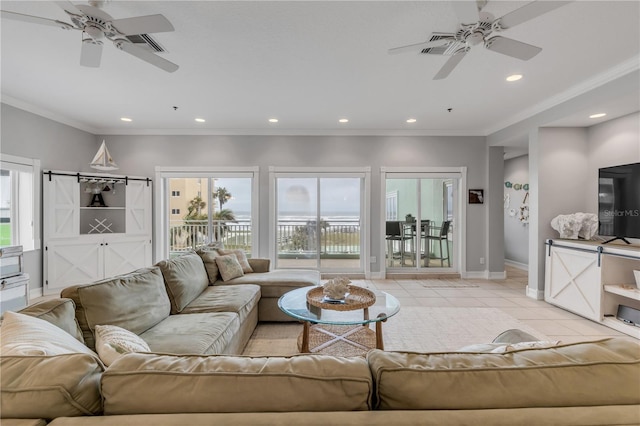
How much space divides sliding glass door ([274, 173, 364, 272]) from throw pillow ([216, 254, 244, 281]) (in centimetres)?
192

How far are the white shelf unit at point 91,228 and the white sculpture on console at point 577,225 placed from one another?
6.54 metres

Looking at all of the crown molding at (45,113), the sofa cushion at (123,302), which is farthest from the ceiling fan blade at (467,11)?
the crown molding at (45,113)

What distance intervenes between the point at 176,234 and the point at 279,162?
2.48m

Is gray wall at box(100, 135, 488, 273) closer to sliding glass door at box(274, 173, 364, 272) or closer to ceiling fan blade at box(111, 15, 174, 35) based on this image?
sliding glass door at box(274, 173, 364, 272)

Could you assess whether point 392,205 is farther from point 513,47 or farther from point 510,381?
point 510,381

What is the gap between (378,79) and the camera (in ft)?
10.4

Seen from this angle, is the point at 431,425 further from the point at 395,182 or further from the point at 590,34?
the point at 395,182

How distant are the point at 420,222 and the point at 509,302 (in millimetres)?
2029

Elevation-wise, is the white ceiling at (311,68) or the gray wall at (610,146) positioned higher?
the white ceiling at (311,68)

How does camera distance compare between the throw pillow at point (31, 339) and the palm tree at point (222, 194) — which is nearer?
the throw pillow at point (31, 339)

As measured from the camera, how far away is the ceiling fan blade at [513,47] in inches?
81.0

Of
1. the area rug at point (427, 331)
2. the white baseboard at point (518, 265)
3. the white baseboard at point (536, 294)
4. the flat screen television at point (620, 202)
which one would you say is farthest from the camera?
the white baseboard at point (518, 265)

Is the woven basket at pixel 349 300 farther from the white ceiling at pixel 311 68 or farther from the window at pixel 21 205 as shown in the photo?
the window at pixel 21 205

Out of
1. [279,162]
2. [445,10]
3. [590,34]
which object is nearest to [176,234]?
[279,162]
